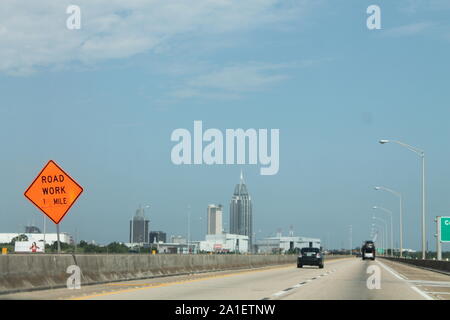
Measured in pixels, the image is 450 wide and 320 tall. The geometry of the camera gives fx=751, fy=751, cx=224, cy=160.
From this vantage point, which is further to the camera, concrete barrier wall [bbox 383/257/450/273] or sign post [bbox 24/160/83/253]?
concrete barrier wall [bbox 383/257/450/273]

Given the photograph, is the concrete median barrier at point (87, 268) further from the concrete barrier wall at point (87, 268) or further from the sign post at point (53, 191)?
the sign post at point (53, 191)

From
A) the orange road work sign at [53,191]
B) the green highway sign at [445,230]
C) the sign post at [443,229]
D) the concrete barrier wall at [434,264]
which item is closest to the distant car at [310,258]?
the concrete barrier wall at [434,264]

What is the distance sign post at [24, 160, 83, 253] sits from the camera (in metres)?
21.4

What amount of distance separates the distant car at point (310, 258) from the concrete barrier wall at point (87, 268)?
15.8 metres

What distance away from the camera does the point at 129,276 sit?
27.1 m

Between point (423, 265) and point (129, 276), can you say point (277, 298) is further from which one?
point (423, 265)

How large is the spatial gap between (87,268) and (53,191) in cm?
299

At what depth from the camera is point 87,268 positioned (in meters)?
23.3

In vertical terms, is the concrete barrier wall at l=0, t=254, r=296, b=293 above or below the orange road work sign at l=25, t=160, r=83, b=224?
below

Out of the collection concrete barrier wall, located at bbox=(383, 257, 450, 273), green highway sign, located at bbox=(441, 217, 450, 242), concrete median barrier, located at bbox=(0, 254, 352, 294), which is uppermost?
green highway sign, located at bbox=(441, 217, 450, 242)

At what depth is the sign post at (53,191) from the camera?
21.4m

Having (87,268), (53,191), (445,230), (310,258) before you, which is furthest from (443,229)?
(53,191)

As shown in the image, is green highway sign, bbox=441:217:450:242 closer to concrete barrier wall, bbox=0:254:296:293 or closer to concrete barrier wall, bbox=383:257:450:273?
concrete barrier wall, bbox=383:257:450:273

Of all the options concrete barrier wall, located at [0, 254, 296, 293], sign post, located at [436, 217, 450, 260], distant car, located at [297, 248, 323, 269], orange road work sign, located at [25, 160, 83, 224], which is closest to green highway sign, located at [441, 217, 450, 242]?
sign post, located at [436, 217, 450, 260]
